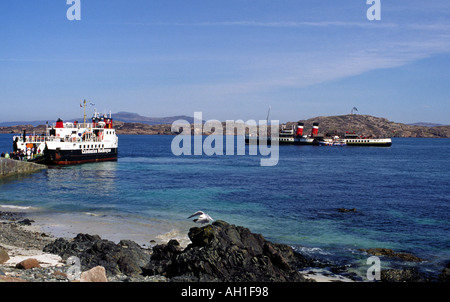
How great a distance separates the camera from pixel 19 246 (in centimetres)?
1789

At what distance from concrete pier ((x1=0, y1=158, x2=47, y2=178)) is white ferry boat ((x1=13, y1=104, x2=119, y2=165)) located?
14.4ft

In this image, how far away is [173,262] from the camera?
583 inches

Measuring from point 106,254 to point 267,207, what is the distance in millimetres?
18183

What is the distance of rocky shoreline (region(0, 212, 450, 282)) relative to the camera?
1363 cm

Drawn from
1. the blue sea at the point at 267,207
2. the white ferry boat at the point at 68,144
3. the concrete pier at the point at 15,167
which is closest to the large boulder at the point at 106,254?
the blue sea at the point at 267,207

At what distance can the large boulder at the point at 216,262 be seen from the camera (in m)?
14.1

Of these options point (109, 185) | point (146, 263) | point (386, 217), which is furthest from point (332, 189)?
point (146, 263)
